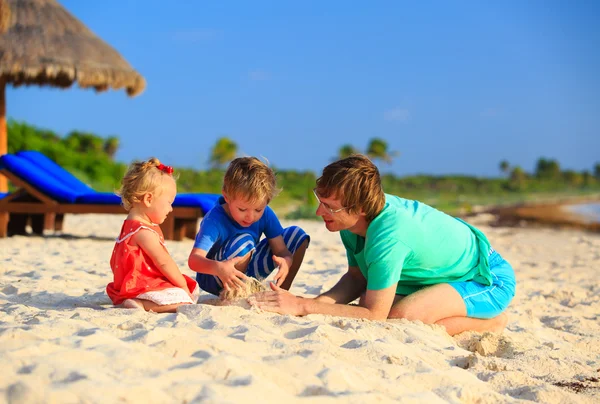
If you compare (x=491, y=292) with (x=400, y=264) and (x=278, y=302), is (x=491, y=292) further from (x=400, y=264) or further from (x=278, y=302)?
(x=278, y=302)

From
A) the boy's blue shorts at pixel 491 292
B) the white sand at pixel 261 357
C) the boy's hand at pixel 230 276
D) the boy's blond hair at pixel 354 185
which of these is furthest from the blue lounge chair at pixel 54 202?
the boy's blond hair at pixel 354 185

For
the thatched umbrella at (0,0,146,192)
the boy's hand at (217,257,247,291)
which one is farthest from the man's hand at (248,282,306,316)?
the thatched umbrella at (0,0,146,192)

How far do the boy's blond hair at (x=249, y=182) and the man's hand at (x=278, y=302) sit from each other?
20.1 inches

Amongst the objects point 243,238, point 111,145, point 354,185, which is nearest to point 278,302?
point 243,238

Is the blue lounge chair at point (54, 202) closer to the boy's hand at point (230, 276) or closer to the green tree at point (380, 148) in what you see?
the boy's hand at point (230, 276)

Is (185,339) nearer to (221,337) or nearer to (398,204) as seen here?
(221,337)

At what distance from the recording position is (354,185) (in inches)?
120

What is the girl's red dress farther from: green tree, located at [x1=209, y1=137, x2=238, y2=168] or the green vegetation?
green tree, located at [x1=209, y1=137, x2=238, y2=168]

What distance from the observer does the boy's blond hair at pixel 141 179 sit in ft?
10.9

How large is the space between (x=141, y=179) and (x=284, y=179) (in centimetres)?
2978

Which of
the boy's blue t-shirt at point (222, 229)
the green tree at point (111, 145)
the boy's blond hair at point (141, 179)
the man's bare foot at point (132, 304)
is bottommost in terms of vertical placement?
the green tree at point (111, 145)

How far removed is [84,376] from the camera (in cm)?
209

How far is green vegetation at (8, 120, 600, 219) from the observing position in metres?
18.2

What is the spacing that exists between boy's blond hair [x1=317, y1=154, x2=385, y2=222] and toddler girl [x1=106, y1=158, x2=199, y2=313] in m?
0.84
